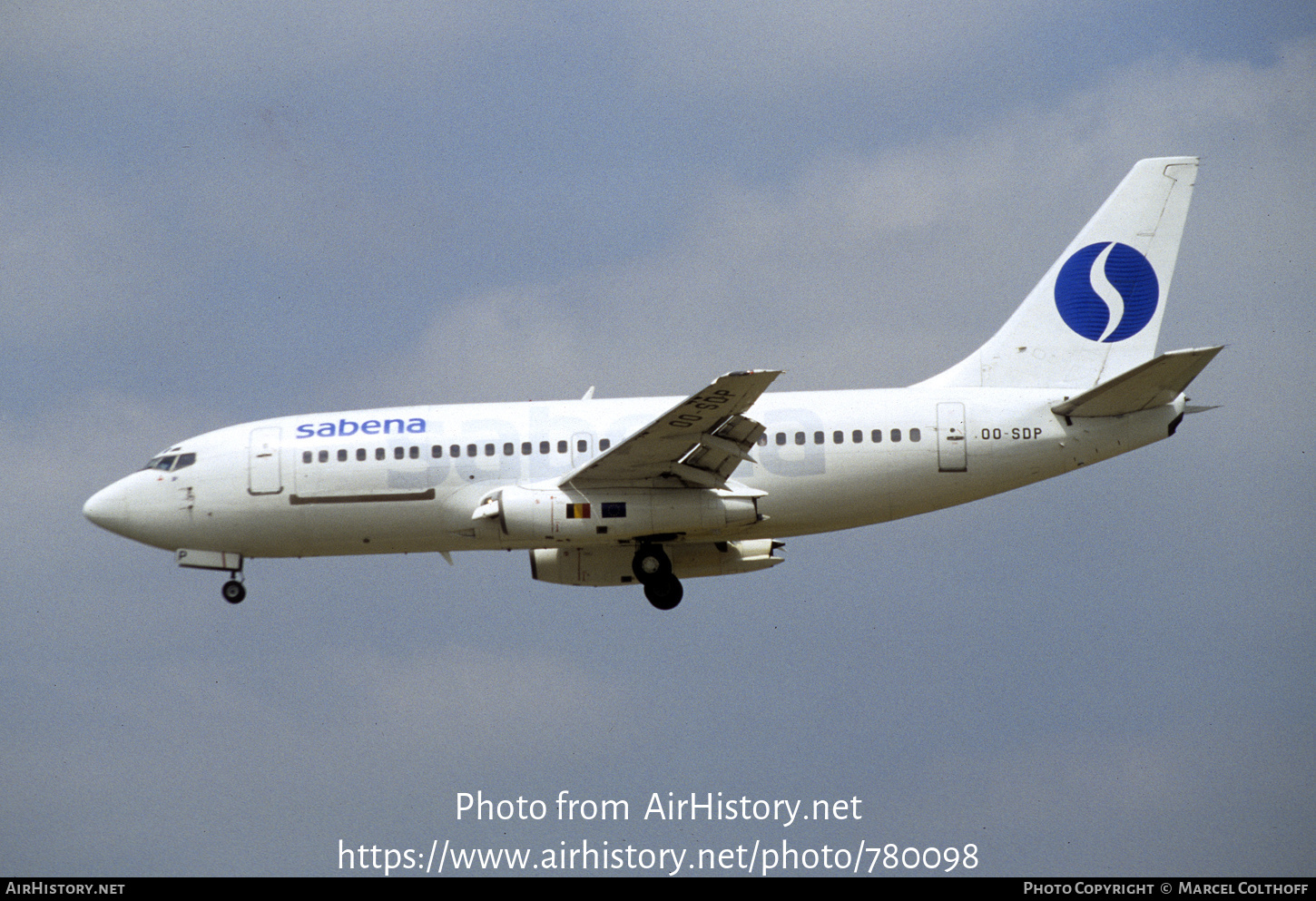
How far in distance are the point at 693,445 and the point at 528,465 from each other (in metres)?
4.18

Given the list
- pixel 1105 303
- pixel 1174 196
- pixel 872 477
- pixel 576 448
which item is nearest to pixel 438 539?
pixel 576 448

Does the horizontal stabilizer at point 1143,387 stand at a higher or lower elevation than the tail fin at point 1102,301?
lower

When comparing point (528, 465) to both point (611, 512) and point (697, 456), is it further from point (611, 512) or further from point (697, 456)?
point (697, 456)

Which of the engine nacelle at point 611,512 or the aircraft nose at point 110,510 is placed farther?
the aircraft nose at point 110,510

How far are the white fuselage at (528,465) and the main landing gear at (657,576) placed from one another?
1002mm

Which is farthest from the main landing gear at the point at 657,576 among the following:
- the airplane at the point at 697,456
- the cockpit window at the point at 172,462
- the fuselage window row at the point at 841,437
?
the cockpit window at the point at 172,462

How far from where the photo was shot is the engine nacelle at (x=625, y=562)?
35.3m

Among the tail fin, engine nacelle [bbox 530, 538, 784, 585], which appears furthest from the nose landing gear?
the tail fin

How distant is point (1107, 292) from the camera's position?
1375 inches

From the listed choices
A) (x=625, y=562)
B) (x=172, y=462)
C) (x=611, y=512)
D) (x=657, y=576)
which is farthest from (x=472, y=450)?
(x=172, y=462)

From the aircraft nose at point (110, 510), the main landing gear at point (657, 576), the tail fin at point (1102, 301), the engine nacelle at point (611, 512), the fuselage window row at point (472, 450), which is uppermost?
the tail fin at point (1102, 301)

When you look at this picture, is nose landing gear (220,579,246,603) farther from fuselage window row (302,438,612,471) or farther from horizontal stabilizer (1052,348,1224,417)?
horizontal stabilizer (1052,348,1224,417)

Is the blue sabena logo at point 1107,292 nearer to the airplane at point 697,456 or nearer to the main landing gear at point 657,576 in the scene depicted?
the airplane at point 697,456
